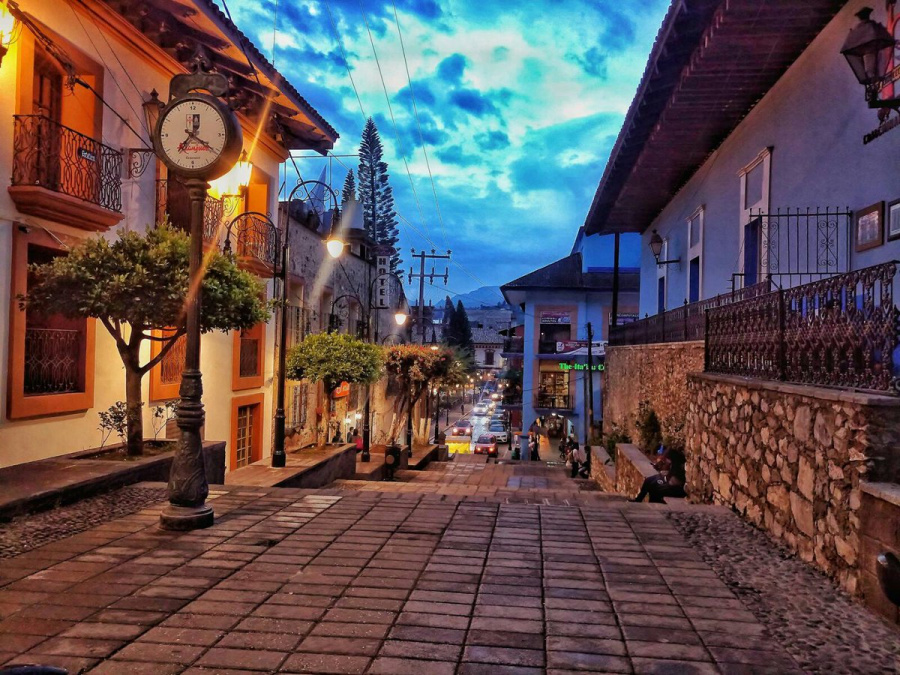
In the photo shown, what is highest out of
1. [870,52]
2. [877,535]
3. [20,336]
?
[870,52]

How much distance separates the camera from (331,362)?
15203 millimetres

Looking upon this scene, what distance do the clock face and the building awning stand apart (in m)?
6.32

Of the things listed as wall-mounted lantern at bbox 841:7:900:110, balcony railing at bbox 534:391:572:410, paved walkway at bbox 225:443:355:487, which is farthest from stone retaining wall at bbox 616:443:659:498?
balcony railing at bbox 534:391:572:410

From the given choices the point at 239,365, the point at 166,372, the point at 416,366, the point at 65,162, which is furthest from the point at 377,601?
the point at 416,366

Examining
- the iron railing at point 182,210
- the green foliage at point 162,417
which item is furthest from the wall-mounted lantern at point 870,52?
the green foliage at point 162,417

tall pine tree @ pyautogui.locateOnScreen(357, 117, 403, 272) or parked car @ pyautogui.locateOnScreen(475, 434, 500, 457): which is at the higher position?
tall pine tree @ pyautogui.locateOnScreen(357, 117, 403, 272)

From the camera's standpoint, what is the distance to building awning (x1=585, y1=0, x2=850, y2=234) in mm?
8461

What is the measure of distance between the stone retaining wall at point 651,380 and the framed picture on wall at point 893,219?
8.76 feet

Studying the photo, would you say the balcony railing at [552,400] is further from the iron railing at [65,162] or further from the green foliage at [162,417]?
the iron railing at [65,162]

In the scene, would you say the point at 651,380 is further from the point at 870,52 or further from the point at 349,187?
the point at 349,187

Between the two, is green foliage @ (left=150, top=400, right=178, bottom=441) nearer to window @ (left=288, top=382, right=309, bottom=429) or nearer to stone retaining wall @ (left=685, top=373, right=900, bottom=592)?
window @ (left=288, top=382, right=309, bottom=429)

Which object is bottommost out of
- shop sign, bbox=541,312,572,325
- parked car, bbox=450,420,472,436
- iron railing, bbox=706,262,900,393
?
parked car, bbox=450,420,472,436

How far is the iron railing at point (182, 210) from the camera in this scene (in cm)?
1093

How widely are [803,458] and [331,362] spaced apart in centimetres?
1205
